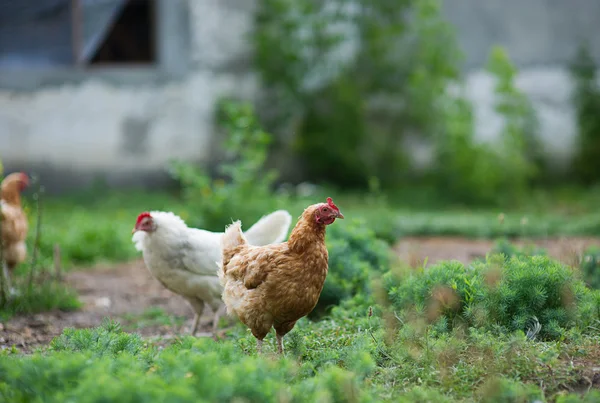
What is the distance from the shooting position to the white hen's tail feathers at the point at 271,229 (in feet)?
18.3

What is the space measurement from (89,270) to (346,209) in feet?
13.2

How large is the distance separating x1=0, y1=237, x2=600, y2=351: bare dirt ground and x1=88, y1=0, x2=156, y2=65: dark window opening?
16.4 ft

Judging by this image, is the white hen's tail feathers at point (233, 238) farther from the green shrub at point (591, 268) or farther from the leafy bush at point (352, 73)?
the leafy bush at point (352, 73)

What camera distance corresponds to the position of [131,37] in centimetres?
1268

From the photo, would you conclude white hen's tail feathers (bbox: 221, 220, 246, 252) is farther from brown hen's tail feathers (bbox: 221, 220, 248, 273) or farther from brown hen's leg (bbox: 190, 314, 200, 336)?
brown hen's leg (bbox: 190, 314, 200, 336)

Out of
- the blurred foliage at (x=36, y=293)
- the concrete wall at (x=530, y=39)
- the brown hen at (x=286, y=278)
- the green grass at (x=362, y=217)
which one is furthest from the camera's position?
the concrete wall at (x=530, y=39)

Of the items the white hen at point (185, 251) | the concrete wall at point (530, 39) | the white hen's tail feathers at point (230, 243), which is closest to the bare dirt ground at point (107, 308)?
the white hen at point (185, 251)

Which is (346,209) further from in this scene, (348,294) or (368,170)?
(348,294)

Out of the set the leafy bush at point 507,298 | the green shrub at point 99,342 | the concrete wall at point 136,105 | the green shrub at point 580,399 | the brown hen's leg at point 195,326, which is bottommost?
the brown hen's leg at point 195,326

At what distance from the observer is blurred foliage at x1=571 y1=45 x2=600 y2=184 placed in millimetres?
13391

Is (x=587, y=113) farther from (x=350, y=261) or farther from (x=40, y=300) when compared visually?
(x=40, y=300)

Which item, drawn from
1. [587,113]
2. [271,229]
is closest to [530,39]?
[587,113]

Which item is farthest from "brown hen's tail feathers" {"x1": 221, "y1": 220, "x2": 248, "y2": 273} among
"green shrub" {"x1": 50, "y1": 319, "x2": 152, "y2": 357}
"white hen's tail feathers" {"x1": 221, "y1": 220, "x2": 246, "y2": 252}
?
"green shrub" {"x1": 50, "y1": 319, "x2": 152, "y2": 357}

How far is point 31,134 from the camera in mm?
11984
